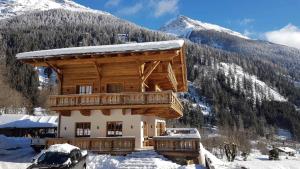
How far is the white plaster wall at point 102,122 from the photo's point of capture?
25266mm

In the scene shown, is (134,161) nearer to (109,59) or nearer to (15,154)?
(109,59)

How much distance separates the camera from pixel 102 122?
2591cm

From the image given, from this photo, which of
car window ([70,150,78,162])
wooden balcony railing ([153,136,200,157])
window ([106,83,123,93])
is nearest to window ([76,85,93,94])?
window ([106,83,123,93])

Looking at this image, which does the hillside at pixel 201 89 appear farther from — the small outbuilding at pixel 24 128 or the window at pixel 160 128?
the window at pixel 160 128

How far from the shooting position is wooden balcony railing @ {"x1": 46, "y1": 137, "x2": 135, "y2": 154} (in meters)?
23.2

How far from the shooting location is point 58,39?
177750 mm

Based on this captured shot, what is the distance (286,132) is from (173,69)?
13900cm

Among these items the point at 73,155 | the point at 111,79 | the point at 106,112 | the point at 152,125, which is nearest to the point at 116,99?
the point at 106,112

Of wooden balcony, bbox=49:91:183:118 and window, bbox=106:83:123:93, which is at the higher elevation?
window, bbox=106:83:123:93

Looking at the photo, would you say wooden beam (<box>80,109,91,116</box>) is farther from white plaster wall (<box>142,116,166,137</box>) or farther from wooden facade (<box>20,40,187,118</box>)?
white plaster wall (<box>142,116,166,137</box>)

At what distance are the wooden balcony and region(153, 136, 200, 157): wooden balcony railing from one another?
2632mm

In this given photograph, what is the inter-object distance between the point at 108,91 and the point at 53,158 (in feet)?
34.3

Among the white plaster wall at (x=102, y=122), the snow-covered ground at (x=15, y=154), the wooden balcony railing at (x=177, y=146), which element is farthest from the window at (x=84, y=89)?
the wooden balcony railing at (x=177, y=146)

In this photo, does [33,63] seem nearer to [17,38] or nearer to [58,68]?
[58,68]
